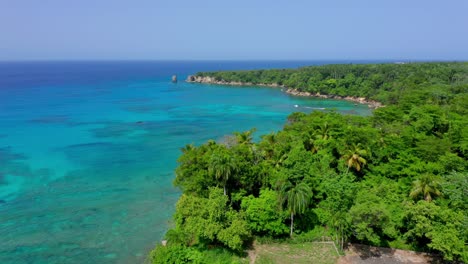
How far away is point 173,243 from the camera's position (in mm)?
22516

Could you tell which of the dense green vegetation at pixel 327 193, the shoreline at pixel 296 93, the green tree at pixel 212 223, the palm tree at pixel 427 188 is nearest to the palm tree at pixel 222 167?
the dense green vegetation at pixel 327 193

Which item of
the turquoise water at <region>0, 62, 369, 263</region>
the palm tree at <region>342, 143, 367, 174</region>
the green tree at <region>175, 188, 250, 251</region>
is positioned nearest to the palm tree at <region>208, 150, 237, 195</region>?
the green tree at <region>175, 188, 250, 251</region>

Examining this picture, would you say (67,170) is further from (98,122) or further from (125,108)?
(125,108)

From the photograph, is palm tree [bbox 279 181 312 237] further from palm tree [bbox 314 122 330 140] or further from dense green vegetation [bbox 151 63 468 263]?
palm tree [bbox 314 122 330 140]

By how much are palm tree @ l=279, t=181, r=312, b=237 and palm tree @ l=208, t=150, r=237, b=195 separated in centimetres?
443

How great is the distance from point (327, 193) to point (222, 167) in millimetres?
8610

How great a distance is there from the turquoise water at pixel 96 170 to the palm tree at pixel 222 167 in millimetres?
6530

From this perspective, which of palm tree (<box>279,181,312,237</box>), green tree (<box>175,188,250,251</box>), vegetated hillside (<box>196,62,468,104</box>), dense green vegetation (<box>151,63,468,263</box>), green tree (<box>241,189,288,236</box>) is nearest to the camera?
dense green vegetation (<box>151,63,468,263</box>)

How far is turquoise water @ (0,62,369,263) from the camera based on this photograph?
26.3 metres

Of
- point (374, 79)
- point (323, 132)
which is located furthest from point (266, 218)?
point (374, 79)

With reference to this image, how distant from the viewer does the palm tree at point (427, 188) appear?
24.7 meters

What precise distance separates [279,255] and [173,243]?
7.26 m

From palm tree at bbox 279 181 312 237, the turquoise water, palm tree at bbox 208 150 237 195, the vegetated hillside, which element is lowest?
the turquoise water

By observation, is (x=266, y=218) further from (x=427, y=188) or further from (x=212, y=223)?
(x=427, y=188)
